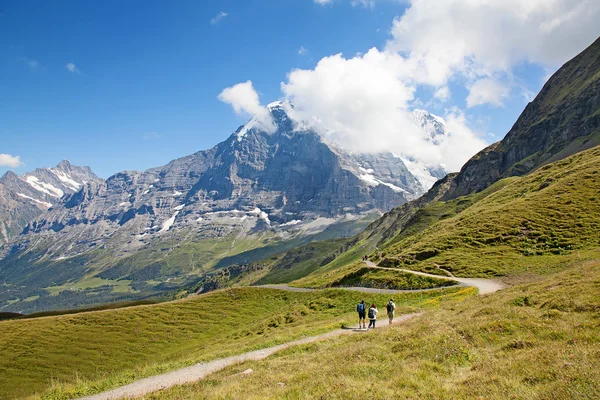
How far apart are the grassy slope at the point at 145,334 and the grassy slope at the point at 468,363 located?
→ 55.1 ft

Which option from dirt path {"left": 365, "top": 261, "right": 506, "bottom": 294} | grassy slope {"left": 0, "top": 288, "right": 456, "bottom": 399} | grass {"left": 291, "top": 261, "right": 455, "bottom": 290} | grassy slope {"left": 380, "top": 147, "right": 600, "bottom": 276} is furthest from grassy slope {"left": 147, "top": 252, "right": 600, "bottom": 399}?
grassy slope {"left": 380, "top": 147, "right": 600, "bottom": 276}

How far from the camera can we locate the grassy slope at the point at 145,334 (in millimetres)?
49312

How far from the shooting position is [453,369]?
15305mm

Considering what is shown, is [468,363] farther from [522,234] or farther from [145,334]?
[145,334]

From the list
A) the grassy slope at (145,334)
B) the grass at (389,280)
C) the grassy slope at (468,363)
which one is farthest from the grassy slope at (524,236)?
the grassy slope at (468,363)

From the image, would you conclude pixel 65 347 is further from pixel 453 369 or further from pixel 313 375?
pixel 453 369

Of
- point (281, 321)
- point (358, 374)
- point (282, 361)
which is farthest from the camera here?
point (281, 321)

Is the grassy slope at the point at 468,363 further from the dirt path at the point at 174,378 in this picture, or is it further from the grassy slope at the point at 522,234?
the grassy slope at the point at 522,234

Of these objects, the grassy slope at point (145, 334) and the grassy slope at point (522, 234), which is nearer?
the grassy slope at point (145, 334)

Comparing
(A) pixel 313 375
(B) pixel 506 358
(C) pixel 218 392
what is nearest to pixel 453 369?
(B) pixel 506 358

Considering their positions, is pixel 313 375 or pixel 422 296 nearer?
pixel 313 375

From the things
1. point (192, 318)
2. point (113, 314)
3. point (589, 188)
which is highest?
point (589, 188)

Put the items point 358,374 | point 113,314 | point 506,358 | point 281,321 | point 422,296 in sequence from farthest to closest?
point 113,314, point 281,321, point 422,296, point 358,374, point 506,358

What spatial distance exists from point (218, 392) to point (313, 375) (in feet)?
16.1
